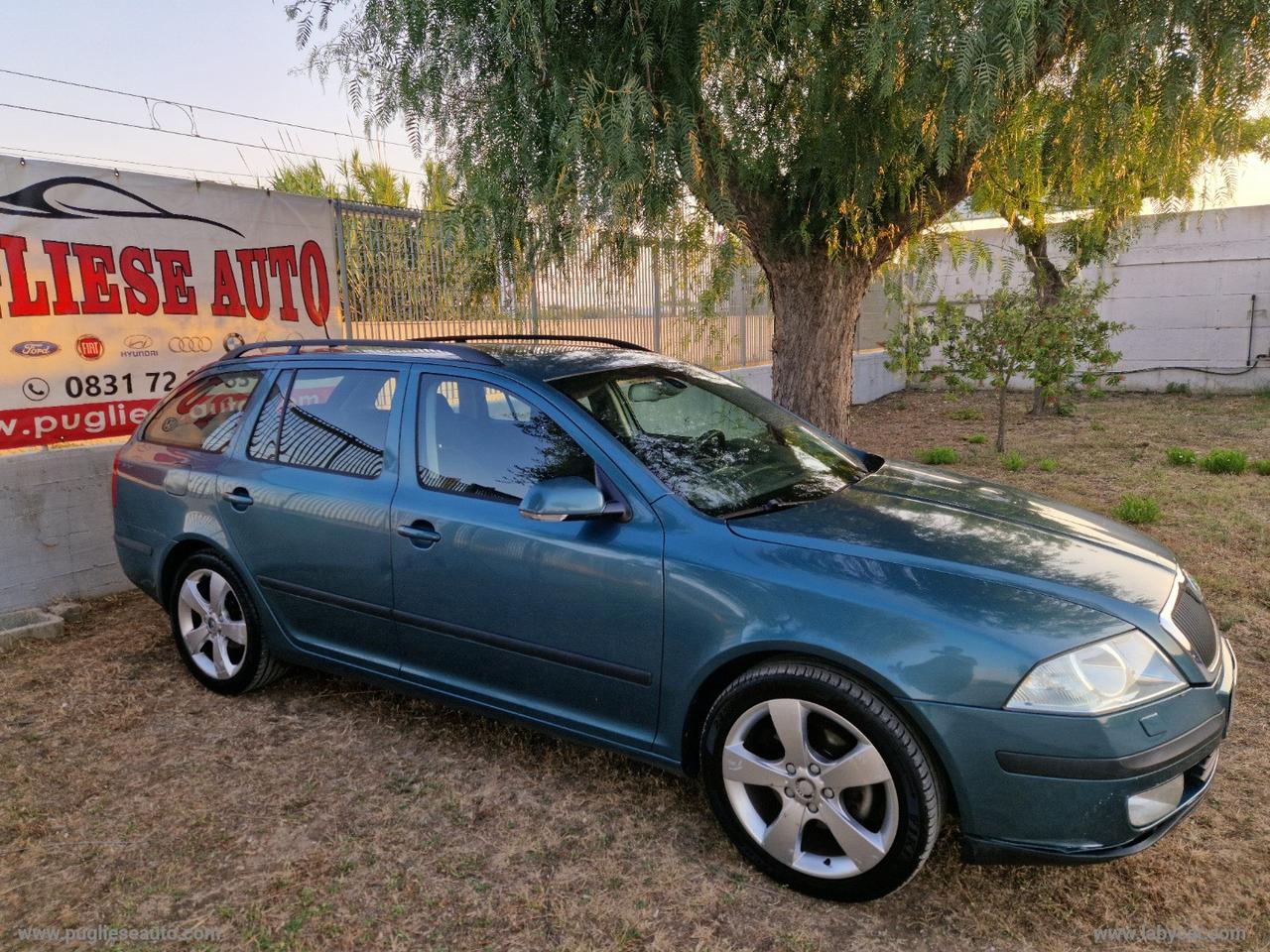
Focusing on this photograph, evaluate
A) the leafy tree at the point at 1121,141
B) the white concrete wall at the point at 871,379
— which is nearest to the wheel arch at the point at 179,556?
the leafy tree at the point at 1121,141

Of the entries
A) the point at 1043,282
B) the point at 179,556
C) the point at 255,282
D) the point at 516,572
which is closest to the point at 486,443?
the point at 516,572

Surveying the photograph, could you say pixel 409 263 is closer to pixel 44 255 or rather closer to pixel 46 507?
pixel 44 255

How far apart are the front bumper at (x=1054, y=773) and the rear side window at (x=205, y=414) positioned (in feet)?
10.4

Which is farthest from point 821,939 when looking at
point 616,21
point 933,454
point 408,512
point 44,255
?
point 933,454

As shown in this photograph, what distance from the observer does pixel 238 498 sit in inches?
150

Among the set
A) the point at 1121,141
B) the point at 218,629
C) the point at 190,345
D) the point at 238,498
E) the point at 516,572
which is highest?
the point at 1121,141

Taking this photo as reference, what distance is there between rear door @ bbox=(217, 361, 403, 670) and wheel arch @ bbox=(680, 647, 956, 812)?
4.18 feet

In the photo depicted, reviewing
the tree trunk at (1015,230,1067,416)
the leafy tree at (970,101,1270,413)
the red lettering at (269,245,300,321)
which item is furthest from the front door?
the tree trunk at (1015,230,1067,416)

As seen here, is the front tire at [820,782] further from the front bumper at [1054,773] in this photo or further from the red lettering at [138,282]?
the red lettering at [138,282]

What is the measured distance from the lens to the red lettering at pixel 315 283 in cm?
659

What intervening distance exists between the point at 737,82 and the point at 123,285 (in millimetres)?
3940

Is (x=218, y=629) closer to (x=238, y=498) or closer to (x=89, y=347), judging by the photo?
(x=238, y=498)

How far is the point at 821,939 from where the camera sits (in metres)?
2.46

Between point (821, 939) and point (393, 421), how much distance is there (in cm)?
231
